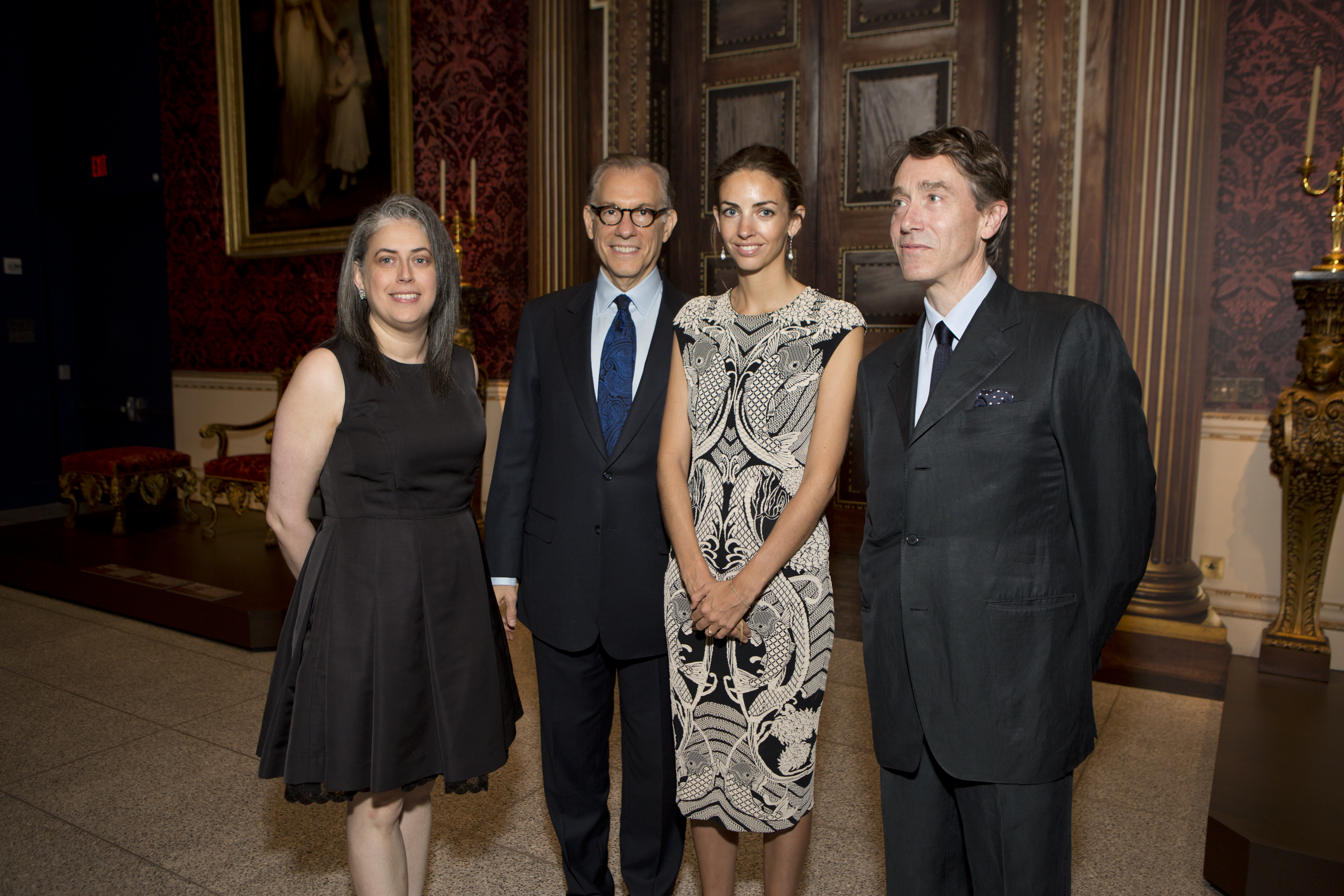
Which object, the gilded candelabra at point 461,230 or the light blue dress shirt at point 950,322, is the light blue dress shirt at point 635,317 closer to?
the light blue dress shirt at point 950,322

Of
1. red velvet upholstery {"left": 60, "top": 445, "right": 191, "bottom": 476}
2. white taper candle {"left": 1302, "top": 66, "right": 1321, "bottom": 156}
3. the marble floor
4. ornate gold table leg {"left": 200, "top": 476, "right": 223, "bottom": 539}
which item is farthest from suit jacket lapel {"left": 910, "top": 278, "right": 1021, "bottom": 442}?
red velvet upholstery {"left": 60, "top": 445, "right": 191, "bottom": 476}

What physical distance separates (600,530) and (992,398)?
92 centimetres

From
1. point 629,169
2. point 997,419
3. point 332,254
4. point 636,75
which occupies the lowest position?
point 997,419

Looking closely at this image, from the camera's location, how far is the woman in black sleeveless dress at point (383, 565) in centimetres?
170

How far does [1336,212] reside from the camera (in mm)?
3303

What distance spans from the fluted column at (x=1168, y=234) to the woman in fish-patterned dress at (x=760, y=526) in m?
2.49

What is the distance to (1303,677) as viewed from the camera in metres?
3.48

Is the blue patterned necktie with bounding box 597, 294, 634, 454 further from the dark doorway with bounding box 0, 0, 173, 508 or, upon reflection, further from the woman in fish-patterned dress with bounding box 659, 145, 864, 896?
the dark doorway with bounding box 0, 0, 173, 508

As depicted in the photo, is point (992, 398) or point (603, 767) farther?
point (603, 767)

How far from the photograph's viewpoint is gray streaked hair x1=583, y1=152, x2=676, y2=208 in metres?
1.97

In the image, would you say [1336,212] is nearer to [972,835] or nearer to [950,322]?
[950,322]

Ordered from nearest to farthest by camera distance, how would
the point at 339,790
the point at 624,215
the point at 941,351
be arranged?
the point at 941,351
the point at 339,790
the point at 624,215

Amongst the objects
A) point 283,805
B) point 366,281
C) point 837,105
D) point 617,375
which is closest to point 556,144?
point 837,105

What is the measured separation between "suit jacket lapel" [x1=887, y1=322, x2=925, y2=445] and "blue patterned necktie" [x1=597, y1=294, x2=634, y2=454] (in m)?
0.66
